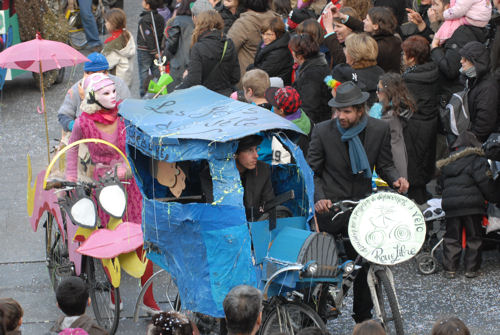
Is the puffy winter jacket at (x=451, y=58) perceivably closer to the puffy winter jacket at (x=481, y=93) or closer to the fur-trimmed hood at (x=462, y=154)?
the puffy winter jacket at (x=481, y=93)

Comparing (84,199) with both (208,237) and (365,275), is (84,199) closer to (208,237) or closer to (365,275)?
(208,237)

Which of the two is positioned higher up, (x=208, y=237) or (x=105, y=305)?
(x=208, y=237)

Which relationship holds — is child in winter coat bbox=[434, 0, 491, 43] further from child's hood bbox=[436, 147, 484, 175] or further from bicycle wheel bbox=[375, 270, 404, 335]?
bicycle wheel bbox=[375, 270, 404, 335]

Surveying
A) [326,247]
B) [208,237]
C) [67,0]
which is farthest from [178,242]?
[67,0]

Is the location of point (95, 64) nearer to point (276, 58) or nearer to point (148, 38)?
point (276, 58)

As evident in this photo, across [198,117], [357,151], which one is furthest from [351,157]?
[198,117]

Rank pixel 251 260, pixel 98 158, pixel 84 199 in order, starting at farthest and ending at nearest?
pixel 98 158, pixel 84 199, pixel 251 260

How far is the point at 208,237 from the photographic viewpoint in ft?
19.7

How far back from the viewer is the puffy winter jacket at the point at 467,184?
7.94 metres

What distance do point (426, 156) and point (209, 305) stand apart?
378cm

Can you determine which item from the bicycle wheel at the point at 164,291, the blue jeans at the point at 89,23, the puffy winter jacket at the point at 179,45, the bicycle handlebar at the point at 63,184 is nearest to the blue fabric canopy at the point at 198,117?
the bicycle handlebar at the point at 63,184

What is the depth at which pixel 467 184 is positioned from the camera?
8.02 metres

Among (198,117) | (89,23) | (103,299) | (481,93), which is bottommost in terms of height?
(103,299)

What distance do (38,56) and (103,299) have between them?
256cm
